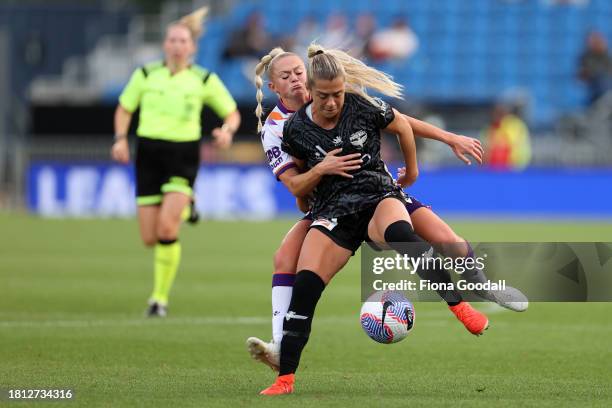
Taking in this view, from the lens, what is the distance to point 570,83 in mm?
31734

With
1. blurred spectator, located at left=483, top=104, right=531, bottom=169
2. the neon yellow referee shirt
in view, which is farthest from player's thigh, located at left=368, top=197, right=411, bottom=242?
blurred spectator, located at left=483, top=104, right=531, bottom=169

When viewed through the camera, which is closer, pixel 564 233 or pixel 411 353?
pixel 411 353

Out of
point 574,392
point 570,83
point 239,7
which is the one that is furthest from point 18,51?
point 574,392

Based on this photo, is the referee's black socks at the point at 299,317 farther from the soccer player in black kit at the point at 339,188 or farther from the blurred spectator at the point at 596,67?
the blurred spectator at the point at 596,67

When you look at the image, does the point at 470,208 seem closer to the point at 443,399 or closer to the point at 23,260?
the point at 23,260

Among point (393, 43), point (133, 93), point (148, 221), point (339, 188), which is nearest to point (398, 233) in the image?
point (339, 188)

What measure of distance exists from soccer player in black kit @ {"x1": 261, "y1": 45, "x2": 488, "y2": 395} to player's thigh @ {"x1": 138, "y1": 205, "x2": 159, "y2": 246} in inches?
181

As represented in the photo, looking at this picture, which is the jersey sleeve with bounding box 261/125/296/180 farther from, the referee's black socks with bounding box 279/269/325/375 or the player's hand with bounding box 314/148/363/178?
the referee's black socks with bounding box 279/269/325/375

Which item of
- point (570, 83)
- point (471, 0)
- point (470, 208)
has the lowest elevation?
point (470, 208)

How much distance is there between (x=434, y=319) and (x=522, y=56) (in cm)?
2138

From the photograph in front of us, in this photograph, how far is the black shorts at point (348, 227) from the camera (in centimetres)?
720

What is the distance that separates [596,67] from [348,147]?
2452 cm

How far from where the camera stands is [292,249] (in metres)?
7.64

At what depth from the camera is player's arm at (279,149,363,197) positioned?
704cm
